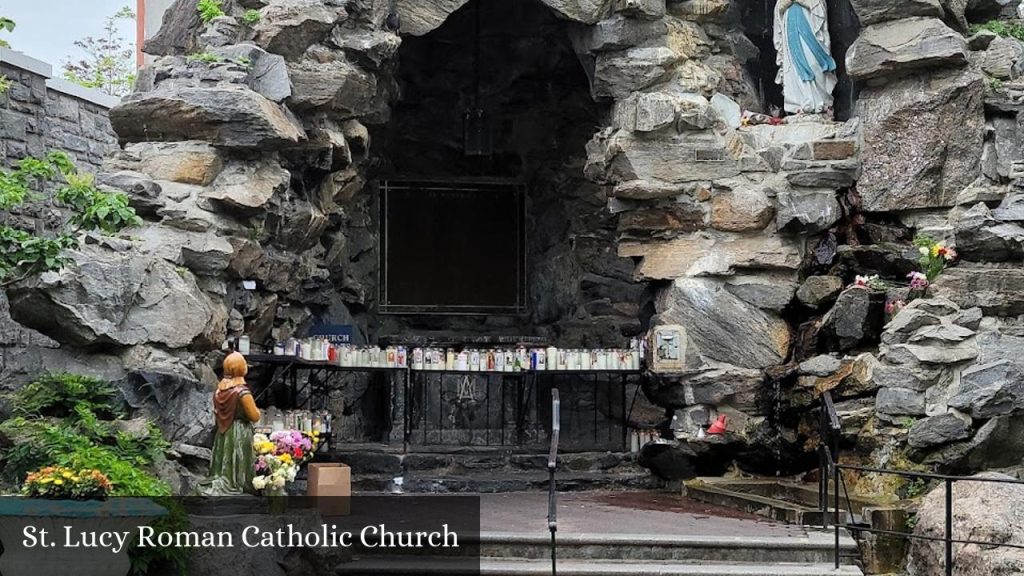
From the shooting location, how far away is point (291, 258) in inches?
Result: 538

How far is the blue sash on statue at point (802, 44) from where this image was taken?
46.6ft

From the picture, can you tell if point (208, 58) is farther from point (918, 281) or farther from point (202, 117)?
point (918, 281)

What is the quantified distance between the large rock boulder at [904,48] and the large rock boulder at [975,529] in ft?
15.6

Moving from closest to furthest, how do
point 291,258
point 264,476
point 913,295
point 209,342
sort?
point 264,476 < point 209,342 < point 913,295 < point 291,258

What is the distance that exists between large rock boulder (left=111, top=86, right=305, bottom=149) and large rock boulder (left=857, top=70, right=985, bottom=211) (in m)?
5.96

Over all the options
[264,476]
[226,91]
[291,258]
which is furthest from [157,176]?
[264,476]

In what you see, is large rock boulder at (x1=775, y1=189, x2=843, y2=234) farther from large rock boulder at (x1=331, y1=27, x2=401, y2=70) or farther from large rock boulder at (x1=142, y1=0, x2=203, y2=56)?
large rock boulder at (x1=142, y1=0, x2=203, y2=56)

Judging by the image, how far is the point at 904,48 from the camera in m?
13.3

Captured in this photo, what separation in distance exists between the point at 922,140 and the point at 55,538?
9.13m

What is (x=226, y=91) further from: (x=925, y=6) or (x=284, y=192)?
(x=925, y=6)

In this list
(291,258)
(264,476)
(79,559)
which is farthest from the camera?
(291,258)

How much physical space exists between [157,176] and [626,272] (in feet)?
22.4

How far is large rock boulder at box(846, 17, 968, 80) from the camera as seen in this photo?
13.1m

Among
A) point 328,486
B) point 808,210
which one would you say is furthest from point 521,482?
point 808,210
